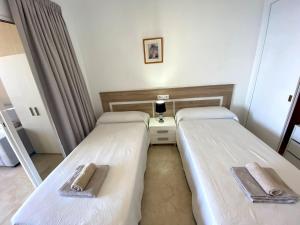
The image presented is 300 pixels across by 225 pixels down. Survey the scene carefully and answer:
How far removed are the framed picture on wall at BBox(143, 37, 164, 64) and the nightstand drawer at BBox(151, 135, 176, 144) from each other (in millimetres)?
1347

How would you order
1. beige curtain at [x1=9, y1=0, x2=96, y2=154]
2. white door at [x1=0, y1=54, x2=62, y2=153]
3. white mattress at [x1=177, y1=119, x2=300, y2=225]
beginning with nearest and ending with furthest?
white mattress at [x1=177, y1=119, x2=300, y2=225]
beige curtain at [x1=9, y1=0, x2=96, y2=154]
white door at [x1=0, y1=54, x2=62, y2=153]

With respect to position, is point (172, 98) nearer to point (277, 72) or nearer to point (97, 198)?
point (277, 72)

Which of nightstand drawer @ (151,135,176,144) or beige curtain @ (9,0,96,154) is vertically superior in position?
beige curtain @ (9,0,96,154)

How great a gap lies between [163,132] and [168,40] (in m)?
1.58

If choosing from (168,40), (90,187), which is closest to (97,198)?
(90,187)

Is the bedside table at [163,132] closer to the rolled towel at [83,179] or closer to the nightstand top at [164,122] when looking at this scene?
the nightstand top at [164,122]

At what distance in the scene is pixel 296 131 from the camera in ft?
5.69

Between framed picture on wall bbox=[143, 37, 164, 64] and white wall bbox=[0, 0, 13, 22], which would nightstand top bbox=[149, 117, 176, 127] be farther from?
white wall bbox=[0, 0, 13, 22]

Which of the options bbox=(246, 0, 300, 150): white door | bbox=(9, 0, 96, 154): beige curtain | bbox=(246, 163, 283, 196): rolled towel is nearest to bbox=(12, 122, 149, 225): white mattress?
bbox=(9, 0, 96, 154): beige curtain

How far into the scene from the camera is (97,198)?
1.14 metres

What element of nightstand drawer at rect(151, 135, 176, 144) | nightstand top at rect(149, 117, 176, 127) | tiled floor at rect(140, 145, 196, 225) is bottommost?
tiled floor at rect(140, 145, 196, 225)

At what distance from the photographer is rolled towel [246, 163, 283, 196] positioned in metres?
1.02

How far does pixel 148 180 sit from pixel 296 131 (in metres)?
1.98

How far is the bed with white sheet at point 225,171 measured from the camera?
3.10 feet
